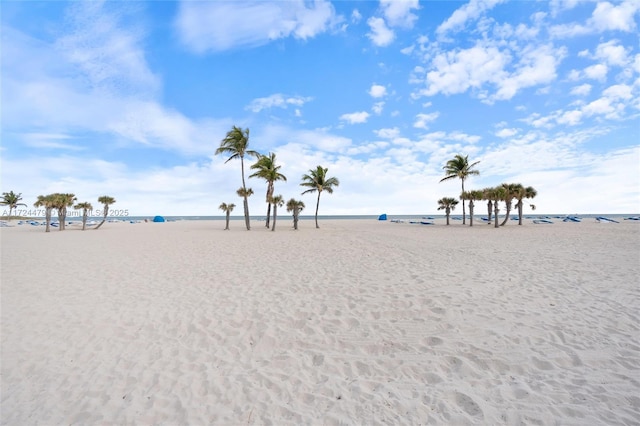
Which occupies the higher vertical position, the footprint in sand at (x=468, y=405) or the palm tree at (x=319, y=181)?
the palm tree at (x=319, y=181)

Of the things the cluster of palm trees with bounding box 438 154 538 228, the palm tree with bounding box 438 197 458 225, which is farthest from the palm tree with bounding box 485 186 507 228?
the palm tree with bounding box 438 197 458 225

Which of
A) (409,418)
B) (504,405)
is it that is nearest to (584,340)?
(504,405)

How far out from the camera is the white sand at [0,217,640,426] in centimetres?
325

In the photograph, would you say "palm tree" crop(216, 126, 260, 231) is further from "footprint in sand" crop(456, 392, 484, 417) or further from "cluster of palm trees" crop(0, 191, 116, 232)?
"footprint in sand" crop(456, 392, 484, 417)

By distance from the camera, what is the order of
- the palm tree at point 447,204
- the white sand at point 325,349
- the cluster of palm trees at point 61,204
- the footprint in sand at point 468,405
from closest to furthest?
the footprint in sand at point 468,405, the white sand at point 325,349, the cluster of palm trees at point 61,204, the palm tree at point 447,204

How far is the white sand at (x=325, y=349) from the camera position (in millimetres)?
3252

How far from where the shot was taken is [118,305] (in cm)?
655

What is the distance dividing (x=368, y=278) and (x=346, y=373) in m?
4.68

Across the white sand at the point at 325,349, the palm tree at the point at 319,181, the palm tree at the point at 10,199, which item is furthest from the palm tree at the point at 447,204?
the palm tree at the point at 10,199

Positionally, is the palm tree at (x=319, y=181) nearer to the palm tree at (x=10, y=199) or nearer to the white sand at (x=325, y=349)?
the white sand at (x=325, y=349)

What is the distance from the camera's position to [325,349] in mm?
4547

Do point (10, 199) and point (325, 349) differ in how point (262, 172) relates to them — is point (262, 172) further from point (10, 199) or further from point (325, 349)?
point (10, 199)

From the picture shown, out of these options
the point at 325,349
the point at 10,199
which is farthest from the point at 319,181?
the point at 10,199

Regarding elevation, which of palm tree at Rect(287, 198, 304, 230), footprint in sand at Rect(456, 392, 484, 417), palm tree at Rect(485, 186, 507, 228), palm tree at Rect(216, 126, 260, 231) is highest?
palm tree at Rect(216, 126, 260, 231)
